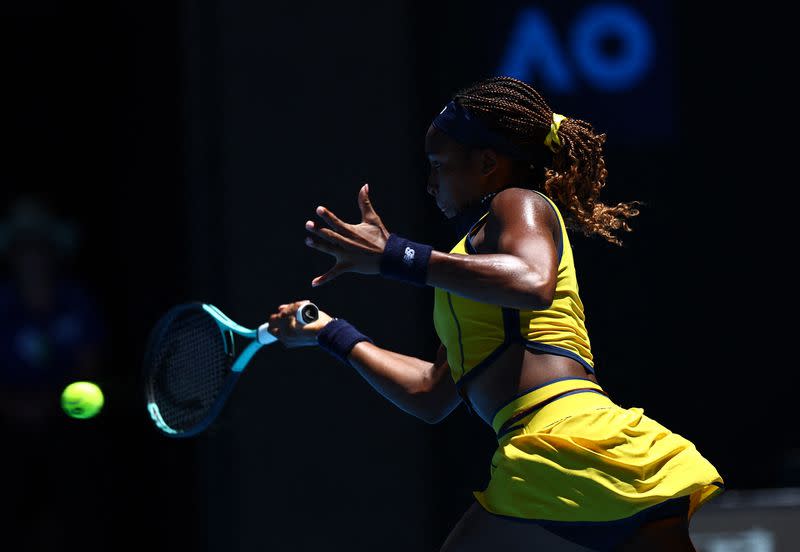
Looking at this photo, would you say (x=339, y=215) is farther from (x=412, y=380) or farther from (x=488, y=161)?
(x=488, y=161)

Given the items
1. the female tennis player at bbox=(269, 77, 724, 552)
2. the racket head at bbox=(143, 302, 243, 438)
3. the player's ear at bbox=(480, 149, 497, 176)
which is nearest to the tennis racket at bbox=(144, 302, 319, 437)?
the racket head at bbox=(143, 302, 243, 438)

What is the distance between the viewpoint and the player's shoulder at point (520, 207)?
2842 millimetres

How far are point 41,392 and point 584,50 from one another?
2.68m

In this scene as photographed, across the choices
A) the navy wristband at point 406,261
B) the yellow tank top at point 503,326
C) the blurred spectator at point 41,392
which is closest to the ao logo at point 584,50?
the blurred spectator at point 41,392

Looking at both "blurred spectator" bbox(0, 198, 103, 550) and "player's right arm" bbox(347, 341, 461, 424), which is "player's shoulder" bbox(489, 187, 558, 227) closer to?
"player's right arm" bbox(347, 341, 461, 424)

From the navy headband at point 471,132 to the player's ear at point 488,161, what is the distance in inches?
0.6

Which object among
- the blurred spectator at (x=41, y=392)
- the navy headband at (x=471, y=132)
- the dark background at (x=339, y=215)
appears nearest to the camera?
the navy headband at (x=471, y=132)

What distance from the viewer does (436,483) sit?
5348 mm

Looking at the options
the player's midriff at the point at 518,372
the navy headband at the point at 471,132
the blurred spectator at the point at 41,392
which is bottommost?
the blurred spectator at the point at 41,392

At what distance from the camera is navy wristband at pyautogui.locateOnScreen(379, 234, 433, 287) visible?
2.73 metres

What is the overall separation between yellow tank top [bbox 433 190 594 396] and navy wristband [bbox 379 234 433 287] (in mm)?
157

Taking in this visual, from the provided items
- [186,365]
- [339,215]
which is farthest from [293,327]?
[339,215]

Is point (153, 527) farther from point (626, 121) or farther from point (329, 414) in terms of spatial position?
point (626, 121)

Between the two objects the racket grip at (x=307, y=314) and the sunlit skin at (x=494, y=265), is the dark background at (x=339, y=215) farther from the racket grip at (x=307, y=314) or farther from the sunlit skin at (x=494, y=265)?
the sunlit skin at (x=494, y=265)
